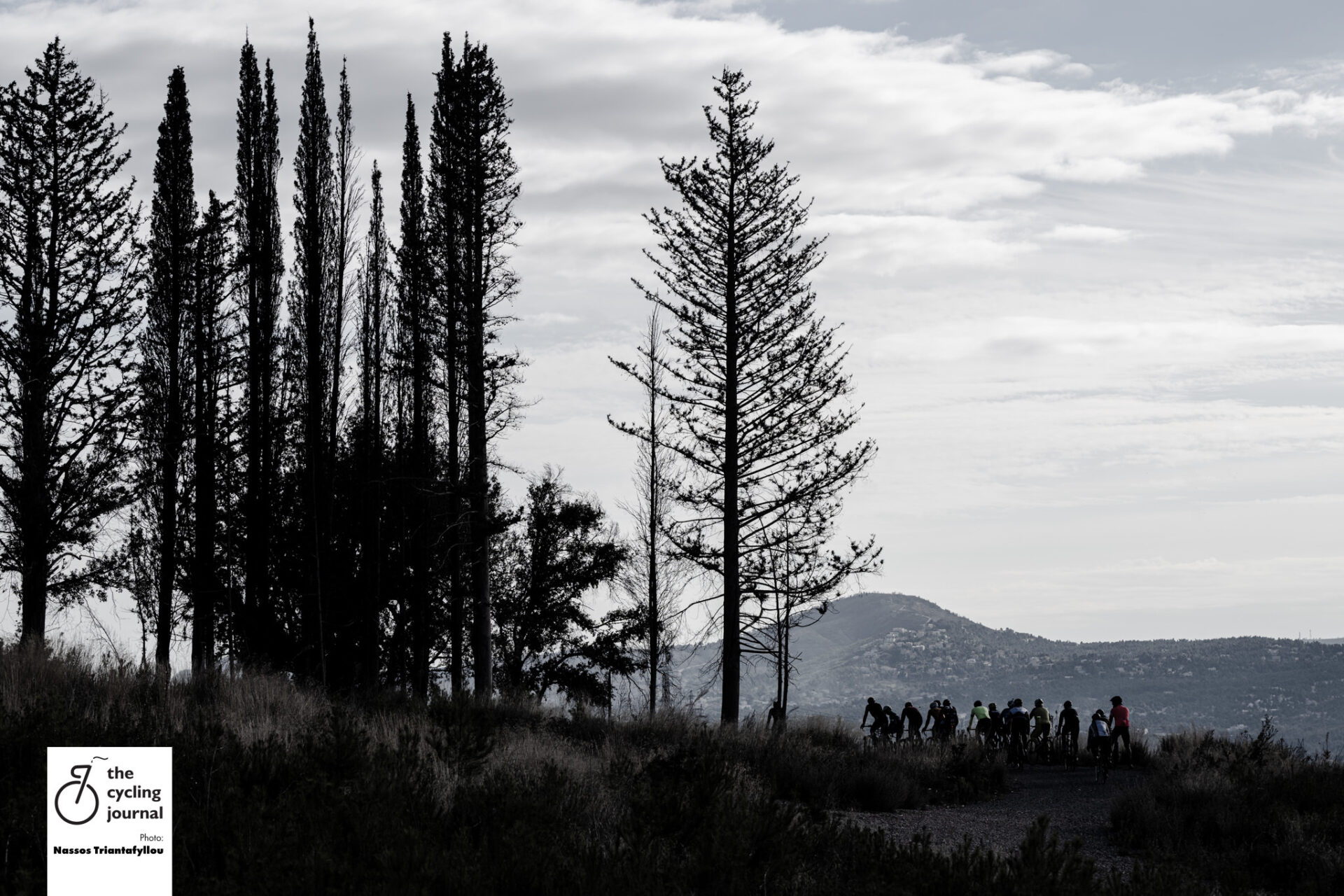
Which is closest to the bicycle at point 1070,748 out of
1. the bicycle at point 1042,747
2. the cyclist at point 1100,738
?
the bicycle at point 1042,747

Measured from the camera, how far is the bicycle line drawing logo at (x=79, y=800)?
7.39 meters

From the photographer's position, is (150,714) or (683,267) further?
(683,267)

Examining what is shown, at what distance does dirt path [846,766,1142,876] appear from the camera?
480 inches

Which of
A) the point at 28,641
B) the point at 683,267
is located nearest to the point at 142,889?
the point at 28,641

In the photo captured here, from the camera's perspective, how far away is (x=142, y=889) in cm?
686

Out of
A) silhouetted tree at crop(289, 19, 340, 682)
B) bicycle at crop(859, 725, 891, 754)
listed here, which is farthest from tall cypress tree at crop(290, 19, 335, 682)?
bicycle at crop(859, 725, 891, 754)

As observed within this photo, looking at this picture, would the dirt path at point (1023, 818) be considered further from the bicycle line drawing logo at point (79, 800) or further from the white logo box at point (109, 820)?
the bicycle line drawing logo at point (79, 800)

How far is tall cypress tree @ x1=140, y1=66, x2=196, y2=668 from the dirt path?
1783 cm

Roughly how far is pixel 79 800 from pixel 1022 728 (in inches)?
786

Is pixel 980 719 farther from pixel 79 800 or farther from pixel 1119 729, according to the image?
pixel 79 800

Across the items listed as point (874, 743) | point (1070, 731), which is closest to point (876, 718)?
point (874, 743)

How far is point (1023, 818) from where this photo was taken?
48.9ft

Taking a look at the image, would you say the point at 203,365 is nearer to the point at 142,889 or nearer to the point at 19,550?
the point at 19,550

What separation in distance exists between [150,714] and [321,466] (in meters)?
15.6
